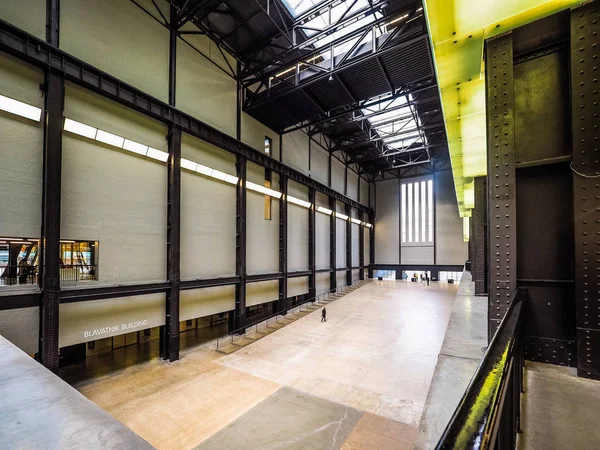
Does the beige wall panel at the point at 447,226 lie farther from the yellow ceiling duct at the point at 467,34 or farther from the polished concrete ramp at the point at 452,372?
the yellow ceiling duct at the point at 467,34

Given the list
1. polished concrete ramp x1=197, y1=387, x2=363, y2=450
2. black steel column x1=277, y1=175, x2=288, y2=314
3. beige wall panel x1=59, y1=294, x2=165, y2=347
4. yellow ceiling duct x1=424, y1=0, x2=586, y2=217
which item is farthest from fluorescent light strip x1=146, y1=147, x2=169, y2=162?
yellow ceiling duct x1=424, y1=0, x2=586, y2=217

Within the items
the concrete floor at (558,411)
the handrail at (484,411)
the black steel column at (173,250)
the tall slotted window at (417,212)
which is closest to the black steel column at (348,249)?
the tall slotted window at (417,212)

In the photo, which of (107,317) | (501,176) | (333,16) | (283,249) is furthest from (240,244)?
(501,176)

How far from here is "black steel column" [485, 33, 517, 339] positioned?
3.72 meters

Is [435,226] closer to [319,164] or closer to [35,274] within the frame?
[319,164]

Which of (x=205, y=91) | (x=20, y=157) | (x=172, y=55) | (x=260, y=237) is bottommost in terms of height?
(x=260, y=237)

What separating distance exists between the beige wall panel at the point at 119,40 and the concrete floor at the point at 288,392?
39.0 ft

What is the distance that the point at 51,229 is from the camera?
902 centimetres

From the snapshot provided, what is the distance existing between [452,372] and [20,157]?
12407 mm

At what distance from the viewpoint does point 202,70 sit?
14.9 m

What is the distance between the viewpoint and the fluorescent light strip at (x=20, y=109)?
845cm

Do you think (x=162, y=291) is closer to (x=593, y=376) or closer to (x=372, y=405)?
(x=372, y=405)

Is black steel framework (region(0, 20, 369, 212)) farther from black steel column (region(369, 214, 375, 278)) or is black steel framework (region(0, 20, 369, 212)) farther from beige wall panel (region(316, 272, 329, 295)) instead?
black steel column (region(369, 214, 375, 278))

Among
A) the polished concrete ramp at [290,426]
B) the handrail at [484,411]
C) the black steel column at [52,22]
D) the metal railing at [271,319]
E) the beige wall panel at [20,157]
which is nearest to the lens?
the handrail at [484,411]
